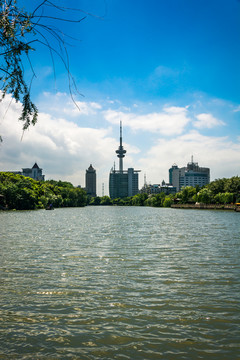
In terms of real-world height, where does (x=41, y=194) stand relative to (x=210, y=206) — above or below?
above

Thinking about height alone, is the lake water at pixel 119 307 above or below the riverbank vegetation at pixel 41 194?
below

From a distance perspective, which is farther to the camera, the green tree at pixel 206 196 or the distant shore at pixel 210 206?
the green tree at pixel 206 196

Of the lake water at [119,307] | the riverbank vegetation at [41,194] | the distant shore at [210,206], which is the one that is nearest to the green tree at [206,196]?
the riverbank vegetation at [41,194]

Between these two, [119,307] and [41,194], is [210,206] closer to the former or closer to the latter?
[41,194]

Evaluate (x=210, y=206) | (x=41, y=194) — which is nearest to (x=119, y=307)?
(x=210, y=206)

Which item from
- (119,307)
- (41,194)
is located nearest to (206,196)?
(41,194)

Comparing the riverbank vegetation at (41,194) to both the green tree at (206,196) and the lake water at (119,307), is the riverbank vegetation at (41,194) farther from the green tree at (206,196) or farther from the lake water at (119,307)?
the lake water at (119,307)

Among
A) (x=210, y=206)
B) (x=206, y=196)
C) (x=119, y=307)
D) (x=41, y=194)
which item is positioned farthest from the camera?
(x=41, y=194)

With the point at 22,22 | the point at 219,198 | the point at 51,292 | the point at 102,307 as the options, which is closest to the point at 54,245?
the point at 51,292

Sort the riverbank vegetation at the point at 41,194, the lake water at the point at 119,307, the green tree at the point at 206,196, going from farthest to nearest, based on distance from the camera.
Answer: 1. the green tree at the point at 206,196
2. the riverbank vegetation at the point at 41,194
3. the lake water at the point at 119,307

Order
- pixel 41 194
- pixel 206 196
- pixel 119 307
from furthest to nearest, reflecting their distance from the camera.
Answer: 1. pixel 41 194
2. pixel 206 196
3. pixel 119 307

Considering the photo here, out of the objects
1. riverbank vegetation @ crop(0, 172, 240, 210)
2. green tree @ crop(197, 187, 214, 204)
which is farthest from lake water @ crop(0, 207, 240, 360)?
green tree @ crop(197, 187, 214, 204)

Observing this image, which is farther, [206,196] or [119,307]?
[206,196]

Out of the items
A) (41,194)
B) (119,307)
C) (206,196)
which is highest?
(41,194)
